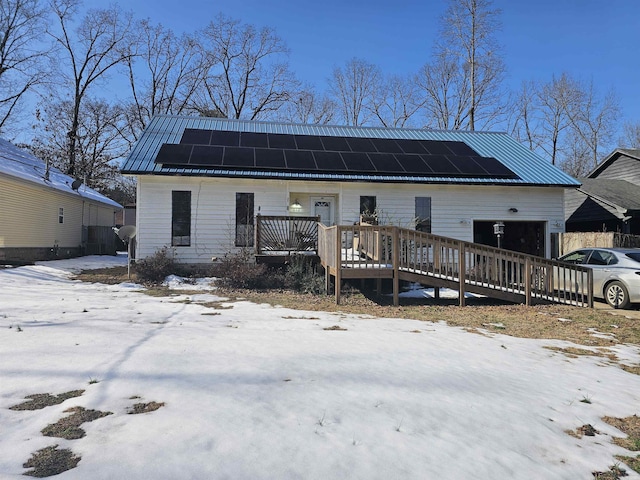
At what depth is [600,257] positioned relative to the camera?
9594mm

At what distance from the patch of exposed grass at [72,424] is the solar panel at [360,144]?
1354cm

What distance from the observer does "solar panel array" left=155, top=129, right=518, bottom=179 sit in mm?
13164

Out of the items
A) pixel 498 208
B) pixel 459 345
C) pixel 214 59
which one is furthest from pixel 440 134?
pixel 214 59

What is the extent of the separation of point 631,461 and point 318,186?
455 inches

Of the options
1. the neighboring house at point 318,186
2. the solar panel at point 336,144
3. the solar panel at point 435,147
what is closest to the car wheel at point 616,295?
the neighboring house at point 318,186

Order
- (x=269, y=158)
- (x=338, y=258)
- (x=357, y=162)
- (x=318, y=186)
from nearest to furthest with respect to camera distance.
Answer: (x=338, y=258)
(x=318, y=186)
(x=269, y=158)
(x=357, y=162)

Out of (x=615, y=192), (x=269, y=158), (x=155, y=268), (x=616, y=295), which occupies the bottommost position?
(x=616, y=295)

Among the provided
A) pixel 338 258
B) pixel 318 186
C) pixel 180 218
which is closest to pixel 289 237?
pixel 318 186

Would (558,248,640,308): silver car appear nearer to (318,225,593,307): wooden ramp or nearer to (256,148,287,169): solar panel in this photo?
(318,225,593,307): wooden ramp

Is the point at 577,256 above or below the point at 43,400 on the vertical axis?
above

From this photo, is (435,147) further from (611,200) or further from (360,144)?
(611,200)

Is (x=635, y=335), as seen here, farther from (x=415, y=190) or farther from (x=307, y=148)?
(x=307, y=148)

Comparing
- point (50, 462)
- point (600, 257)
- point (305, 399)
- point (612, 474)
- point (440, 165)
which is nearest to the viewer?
point (50, 462)

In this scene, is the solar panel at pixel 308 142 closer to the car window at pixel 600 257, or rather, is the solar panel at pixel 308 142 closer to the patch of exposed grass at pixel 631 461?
the car window at pixel 600 257
